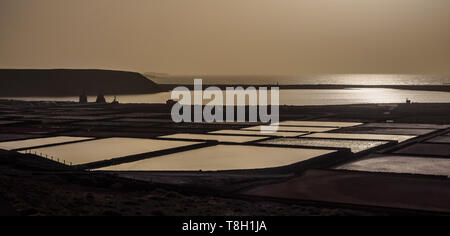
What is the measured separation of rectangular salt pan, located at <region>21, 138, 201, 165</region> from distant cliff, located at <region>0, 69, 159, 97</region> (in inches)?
4819

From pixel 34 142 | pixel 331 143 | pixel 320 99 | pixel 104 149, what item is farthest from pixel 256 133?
pixel 320 99

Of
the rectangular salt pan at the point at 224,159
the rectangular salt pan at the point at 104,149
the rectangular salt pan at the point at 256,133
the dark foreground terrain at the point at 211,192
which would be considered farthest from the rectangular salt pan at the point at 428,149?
the rectangular salt pan at the point at 104,149

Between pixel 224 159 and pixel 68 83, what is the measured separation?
140213 millimetres

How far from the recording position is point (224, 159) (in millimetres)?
28281

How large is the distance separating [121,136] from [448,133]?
70.3ft

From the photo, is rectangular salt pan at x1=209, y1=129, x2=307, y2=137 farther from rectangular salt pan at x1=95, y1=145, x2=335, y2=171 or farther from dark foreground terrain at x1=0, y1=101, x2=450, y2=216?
dark foreground terrain at x1=0, y1=101, x2=450, y2=216

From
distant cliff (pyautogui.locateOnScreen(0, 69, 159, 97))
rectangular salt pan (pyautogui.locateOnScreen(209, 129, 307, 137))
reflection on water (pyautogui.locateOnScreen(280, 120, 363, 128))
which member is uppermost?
distant cliff (pyautogui.locateOnScreen(0, 69, 159, 97))

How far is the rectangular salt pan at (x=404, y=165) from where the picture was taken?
2527 centimetres

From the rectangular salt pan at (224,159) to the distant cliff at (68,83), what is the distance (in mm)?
128265

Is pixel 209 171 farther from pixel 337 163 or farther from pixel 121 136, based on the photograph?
pixel 121 136

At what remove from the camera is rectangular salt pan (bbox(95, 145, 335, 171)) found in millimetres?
25822

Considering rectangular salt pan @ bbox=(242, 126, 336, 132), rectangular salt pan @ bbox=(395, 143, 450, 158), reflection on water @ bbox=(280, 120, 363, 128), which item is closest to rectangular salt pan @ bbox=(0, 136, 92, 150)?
rectangular salt pan @ bbox=(242, 126, 336, 132)
